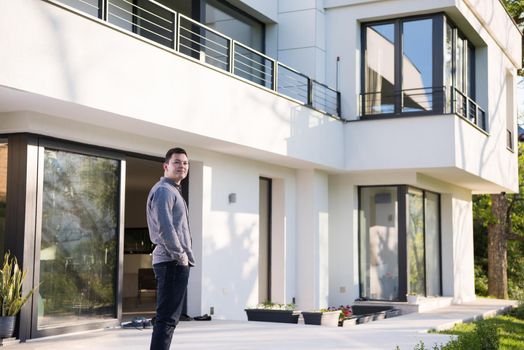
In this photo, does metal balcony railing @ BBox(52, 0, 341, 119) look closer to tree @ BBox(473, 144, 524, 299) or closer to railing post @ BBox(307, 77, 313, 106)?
railing post @ BBox(307, 77, 313, 106)

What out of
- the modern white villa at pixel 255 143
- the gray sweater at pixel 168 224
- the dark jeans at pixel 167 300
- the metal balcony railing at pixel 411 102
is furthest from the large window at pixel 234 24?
the dark jeans at pixel 167 300

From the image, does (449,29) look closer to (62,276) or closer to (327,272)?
(327,272)

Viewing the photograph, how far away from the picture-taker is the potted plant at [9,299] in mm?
8070

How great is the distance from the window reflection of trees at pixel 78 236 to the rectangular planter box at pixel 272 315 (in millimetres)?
2450

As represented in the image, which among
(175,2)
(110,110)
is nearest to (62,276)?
(110,110)

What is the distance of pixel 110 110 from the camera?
27.9 feet

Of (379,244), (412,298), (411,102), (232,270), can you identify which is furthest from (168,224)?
(379,244)

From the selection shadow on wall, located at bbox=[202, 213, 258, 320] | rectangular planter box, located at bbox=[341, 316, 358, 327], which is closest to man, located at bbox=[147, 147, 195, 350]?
shadow on wall, located at bbox=[202, 213, 258, 320]

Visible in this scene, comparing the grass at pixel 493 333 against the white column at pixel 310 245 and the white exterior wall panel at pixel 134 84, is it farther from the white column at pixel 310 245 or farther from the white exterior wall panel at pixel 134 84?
the white exterior wall panel at pixel 134 84

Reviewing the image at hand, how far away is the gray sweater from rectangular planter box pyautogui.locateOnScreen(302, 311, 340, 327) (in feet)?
19.1

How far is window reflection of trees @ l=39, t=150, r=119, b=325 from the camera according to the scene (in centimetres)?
904

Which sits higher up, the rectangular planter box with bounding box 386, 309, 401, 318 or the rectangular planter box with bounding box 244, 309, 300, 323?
the rectangular planter box with bounding box 244, 309, 300, 323

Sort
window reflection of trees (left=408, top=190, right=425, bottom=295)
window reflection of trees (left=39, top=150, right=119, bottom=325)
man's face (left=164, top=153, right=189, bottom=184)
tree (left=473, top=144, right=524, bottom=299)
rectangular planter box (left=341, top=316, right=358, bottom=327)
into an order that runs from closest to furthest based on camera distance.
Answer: man's face (left=164, top=153, right=189, bottom=184) → window reflection of trees (left=39, top=150, right=119, bottom=325) → rectangular planter box (left=341, top=316, right=358, bottom=327) → window reflection of trees (left=408, top=190, right=425, bottom=295) → tree (left=473, top=144, right=524, bottom=299)

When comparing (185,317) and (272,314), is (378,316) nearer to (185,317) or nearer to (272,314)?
(272,314)
